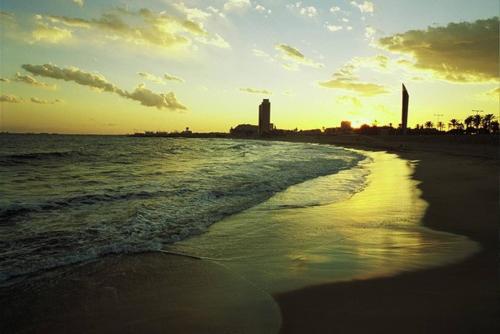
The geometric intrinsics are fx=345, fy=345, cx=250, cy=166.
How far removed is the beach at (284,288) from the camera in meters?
3.15

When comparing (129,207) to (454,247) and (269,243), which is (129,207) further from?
(454,247)

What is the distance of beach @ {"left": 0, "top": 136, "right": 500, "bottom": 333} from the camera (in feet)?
10.3

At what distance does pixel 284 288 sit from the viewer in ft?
13.1

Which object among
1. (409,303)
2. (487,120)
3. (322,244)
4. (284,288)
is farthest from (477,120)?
(284,288)

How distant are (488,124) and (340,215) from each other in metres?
131

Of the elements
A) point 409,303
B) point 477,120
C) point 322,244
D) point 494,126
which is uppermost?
point 477,120

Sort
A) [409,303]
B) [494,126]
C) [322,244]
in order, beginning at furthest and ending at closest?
[494,126] < [322,244] < [409,303]

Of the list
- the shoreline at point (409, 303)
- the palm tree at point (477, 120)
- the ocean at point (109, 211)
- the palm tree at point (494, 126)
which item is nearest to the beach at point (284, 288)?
the shoreline at point (409, 303)

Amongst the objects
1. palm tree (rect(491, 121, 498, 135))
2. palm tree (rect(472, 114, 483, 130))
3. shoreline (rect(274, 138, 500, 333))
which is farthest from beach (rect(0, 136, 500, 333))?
palm tree (rect(472, 114, 483, 130))

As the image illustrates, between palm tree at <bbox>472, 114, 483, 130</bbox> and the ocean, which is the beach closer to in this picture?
the ocean

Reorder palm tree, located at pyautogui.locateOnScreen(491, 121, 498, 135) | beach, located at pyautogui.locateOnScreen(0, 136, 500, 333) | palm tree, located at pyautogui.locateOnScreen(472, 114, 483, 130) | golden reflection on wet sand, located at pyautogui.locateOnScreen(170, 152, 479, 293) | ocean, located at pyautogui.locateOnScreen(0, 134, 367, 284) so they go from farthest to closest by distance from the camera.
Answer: palm tree, located at pyautogui.locateOnScreen(472, 114, 483, 130), palm tree, located at pyautogui.locateOnScreen(491, 121, 498, 135), ocean, located at pyautogui.locateOnScreen(0, 134, 367, 284), golden reflection on wet sand, located at pyautogui.locateOnScreen(170, 152, 479, 293), beach, located at pyautogui.locateOnScreen(0, 136, 500, 333)

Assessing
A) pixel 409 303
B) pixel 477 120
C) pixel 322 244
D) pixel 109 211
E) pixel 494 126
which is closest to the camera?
pixel 409 303

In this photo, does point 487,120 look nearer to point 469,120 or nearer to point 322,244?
point 469,120

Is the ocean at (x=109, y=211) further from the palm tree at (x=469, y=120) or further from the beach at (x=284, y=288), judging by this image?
the palm tree at (x=469, y=120)
